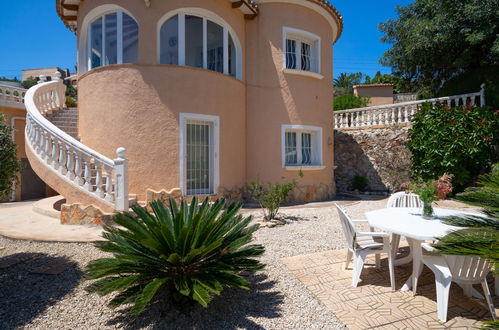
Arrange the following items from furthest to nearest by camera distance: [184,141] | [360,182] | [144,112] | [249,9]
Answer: [360,182]
[249,9]
[184,141]
[144,112]

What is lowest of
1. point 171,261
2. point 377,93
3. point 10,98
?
point 171,261

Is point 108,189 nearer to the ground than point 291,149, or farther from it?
nearer to the ground

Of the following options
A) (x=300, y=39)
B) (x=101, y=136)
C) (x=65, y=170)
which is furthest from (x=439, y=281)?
(x=300, y=39)

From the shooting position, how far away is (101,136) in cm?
834

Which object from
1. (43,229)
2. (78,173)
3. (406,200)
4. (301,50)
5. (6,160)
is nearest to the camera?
(6,160)

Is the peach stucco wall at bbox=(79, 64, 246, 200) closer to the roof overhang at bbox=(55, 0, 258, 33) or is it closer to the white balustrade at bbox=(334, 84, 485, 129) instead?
the roof overhang at bbox=(55, 0, 258, 33)

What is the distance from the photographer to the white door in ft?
28.7

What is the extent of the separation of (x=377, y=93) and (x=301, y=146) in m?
17.9

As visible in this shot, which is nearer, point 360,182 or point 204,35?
point 204,35

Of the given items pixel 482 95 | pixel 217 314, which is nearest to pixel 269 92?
pixel 482 95

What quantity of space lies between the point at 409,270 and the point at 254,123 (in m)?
7.03

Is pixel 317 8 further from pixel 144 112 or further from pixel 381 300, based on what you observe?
pixel 381 300

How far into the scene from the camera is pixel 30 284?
160 inches

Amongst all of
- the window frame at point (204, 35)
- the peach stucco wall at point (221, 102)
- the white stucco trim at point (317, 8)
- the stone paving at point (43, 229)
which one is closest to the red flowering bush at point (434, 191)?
the stone paving at point (43, 229)
